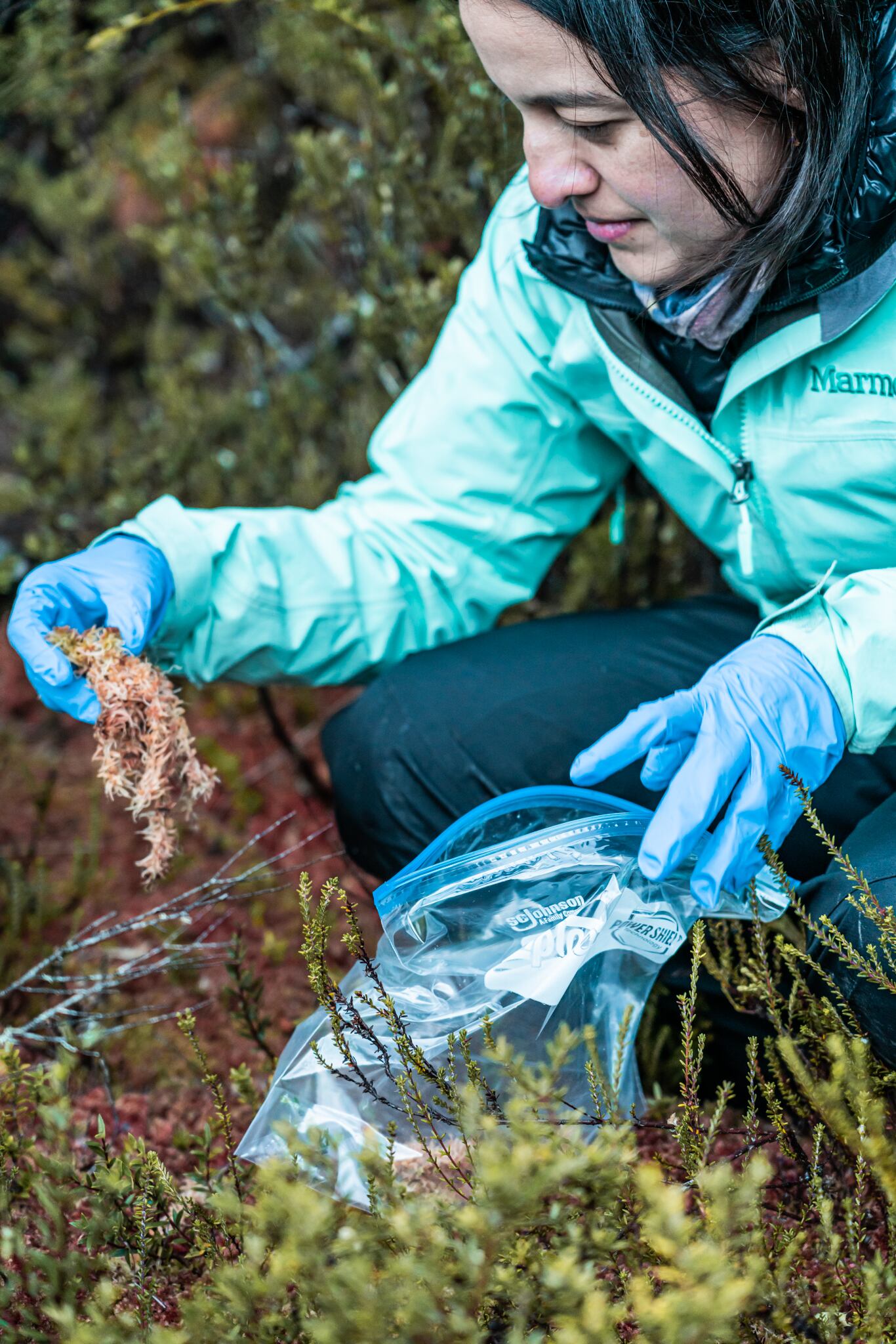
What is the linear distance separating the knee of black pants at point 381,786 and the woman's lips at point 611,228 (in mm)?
854

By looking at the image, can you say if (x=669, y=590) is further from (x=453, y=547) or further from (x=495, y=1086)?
(x=495, y=1086)

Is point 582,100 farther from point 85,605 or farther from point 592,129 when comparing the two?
point 85,605

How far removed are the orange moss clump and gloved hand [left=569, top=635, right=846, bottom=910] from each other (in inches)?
25.9

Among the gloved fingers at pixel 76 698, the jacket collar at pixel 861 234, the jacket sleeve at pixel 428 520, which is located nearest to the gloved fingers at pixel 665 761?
the jacket collar at pixel 861 234

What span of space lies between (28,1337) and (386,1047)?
21.1 inches

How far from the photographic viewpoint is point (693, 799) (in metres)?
1.36

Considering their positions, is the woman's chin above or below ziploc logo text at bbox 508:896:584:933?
above

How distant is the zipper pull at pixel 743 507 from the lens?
5.76ft

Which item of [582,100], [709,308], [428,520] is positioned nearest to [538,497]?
[428,520]

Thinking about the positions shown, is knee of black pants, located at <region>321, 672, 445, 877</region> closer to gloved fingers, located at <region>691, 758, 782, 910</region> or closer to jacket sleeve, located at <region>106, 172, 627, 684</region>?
jacket sleeve, located at <region>106, 172, 627, 684</region>

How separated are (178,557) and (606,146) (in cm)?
92

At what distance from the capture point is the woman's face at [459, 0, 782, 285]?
138 cm

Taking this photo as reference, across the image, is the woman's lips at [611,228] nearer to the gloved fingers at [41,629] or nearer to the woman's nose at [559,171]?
the woman's nose at [559,171]

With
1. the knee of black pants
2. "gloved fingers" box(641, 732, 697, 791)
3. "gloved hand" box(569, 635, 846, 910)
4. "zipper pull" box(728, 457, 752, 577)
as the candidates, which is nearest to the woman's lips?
"zipper pull" box(728, 457, 752, 577)
